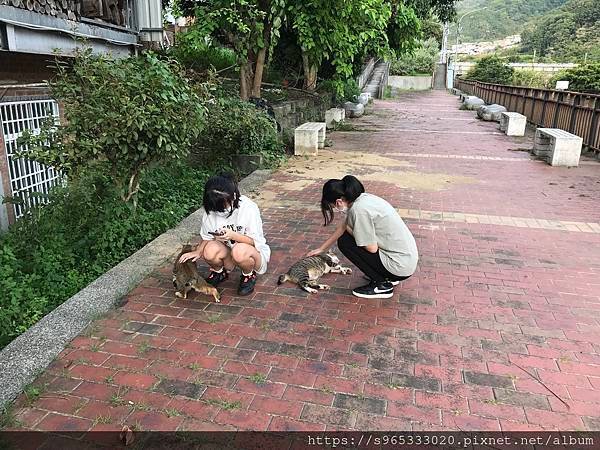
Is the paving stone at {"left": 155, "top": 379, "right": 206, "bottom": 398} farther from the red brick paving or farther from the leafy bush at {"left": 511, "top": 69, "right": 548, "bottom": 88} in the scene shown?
the leafy bush at {"left": 511, "top": 69, "right": 548, "bottom": 88}

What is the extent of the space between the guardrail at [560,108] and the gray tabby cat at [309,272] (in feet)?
29.5

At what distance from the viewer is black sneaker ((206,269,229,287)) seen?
169 inches

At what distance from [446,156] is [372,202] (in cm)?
779

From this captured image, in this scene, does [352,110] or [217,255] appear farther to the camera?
[352,110]

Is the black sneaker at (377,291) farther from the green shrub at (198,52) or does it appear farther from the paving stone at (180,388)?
the green shrub at (198,52)

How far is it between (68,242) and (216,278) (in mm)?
1808

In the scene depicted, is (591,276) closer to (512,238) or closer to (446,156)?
(512,238)

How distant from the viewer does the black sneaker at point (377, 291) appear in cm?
411

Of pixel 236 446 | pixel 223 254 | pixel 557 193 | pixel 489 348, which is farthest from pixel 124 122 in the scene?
pixel 557 193

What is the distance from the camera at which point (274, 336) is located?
3523 mm

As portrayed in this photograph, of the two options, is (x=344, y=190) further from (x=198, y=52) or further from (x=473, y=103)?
(x=473, y=103)

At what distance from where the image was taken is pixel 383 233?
399cm

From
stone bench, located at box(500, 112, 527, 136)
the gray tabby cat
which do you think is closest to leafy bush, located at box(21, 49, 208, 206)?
the gray tabby cat

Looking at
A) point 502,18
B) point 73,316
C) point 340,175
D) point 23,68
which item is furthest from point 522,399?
point 502,18
